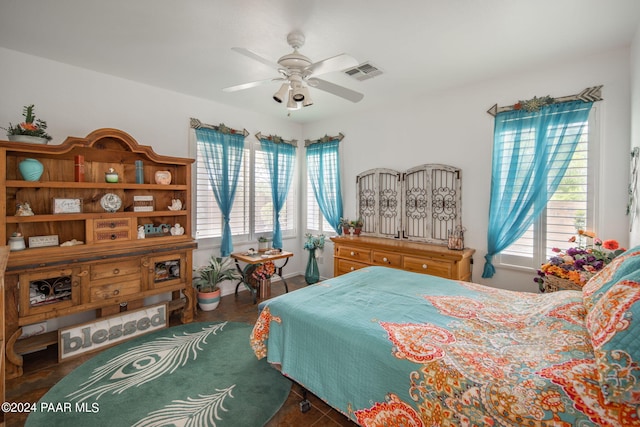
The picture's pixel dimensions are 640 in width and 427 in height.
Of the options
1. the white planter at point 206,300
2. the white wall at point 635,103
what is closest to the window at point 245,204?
the white planter at point 206,300

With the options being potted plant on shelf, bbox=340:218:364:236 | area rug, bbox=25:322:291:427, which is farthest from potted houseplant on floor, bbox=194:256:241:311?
potted plant on shelf, bbox=340:218:364:236

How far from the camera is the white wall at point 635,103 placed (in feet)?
7.39

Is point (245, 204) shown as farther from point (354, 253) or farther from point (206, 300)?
point (354, 253)

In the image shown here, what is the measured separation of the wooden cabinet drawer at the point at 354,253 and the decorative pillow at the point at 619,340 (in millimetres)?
2759

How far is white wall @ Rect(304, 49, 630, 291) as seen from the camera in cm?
270

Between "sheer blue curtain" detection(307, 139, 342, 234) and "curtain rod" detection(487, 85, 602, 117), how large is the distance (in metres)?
2.32

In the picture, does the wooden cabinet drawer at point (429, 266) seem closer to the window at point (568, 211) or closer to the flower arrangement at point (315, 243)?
the window at point (568, 211)

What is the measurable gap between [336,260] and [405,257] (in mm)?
1123

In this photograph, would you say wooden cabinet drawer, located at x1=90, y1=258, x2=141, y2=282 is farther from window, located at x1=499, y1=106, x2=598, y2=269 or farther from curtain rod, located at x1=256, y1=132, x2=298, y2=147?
window, located at x1=499, y1=106, x2=598, y2=269

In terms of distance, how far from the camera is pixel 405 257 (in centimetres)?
366

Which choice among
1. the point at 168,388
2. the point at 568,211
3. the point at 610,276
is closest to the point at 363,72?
the point at 568,211

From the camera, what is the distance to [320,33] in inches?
93.9

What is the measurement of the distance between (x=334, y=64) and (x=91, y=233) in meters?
2.82

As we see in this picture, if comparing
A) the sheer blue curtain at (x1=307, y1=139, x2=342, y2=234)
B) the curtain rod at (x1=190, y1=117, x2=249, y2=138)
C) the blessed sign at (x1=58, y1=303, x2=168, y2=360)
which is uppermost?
the curtain rod at (x1=190, y1=117, x2=249, y2=138)
